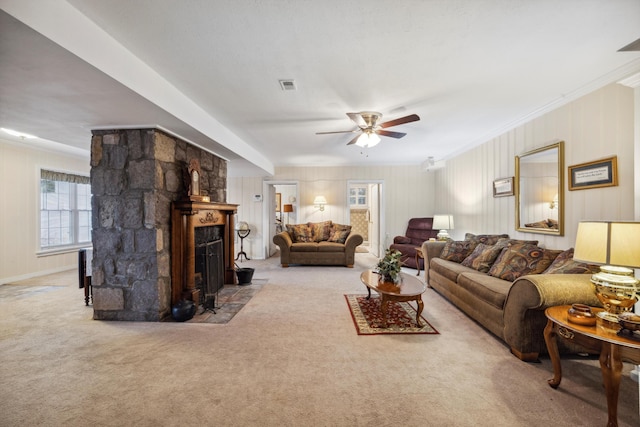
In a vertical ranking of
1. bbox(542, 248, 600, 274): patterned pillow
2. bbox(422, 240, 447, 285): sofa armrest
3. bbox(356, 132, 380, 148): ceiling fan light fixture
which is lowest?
bbox(422, 240, 447, 285): sofa armrest

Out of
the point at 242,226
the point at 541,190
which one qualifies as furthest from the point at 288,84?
the point at 242,226

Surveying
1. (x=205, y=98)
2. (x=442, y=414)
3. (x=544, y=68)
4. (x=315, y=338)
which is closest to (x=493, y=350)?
(x=442, y=414)

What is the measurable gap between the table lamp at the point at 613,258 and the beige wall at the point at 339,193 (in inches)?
209

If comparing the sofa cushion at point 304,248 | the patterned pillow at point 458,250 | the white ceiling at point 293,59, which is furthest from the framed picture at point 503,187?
the sofa cushion at point 304,248

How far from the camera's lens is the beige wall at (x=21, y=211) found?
179 inches

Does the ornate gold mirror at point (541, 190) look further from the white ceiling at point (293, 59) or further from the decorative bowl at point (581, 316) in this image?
the decorative bowl at point (581, 316)

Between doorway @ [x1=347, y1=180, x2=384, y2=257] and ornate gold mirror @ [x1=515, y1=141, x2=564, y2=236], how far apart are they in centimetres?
362

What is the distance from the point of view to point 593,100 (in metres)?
2.62

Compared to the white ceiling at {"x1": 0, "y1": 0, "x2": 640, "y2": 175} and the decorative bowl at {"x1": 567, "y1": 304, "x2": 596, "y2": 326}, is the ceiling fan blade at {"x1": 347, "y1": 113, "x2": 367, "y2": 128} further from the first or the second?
the decorative bowl at {"x1": 567, "y1": 304, "x2": 596, "y2": 326}

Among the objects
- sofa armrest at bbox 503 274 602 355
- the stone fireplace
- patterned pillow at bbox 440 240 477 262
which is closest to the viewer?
sofa armrest at bbox 503 274 602 355

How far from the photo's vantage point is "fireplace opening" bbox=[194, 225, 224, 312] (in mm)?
3520

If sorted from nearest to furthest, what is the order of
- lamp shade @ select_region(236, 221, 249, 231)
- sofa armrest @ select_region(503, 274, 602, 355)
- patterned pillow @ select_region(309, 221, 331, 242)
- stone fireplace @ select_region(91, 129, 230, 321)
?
1. sofa armrest @ select_region(503, 274, 602, 355)
2. stone fireplace @ select_region(91, 129, 230, 321)
3. patterned pillow @ select_region(309, 221, 331, 242)
4. lamp shade @ select_region(236, 221, 249, 231)

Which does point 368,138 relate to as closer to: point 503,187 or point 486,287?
point 486,287

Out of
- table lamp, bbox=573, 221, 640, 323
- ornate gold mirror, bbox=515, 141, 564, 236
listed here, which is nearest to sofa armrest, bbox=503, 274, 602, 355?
table lamp, bbox=573, 221, 640, 323
